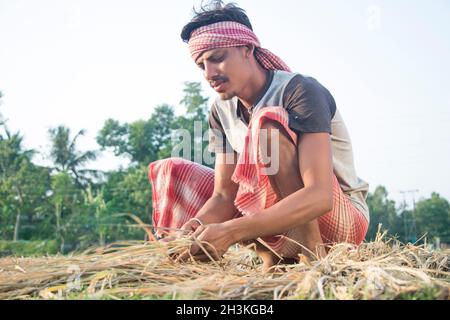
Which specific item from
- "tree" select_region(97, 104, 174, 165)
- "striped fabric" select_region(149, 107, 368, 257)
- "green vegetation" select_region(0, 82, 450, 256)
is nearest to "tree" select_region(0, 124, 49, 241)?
"green vegetation" select_region(0, 82, 450, 256)

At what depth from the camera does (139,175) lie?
29.5 metres

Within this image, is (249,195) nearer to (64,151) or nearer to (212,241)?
(212,241)

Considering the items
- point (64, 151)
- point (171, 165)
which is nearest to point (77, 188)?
point (64, 151)

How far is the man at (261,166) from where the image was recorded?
2.06 meters

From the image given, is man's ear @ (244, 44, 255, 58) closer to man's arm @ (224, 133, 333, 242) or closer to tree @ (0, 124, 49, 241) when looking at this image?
man's arm @ (224, 133, 333, 242)

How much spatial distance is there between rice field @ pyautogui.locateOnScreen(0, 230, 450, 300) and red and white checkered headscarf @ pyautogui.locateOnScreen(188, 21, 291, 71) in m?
0.99

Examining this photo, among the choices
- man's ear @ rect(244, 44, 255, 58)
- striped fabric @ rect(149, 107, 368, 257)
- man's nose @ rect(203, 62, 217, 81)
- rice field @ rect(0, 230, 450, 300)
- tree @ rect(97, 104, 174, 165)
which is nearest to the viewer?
rice field @ rect(0, 230, 450, 300)

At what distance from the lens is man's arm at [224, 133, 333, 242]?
201 centimetres

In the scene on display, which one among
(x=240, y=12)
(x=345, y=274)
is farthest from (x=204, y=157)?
(x=345, y=274)

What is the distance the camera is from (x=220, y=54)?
2.52 metres

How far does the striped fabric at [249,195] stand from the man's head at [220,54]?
1.13 feet

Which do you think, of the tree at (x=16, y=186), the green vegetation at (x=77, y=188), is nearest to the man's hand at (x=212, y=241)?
the green vegetation at (x=77, y=188)

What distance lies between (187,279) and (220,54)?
120 centimetres

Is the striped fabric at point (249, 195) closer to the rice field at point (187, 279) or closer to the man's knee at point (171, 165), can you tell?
the man's knee at point (171, 165)
